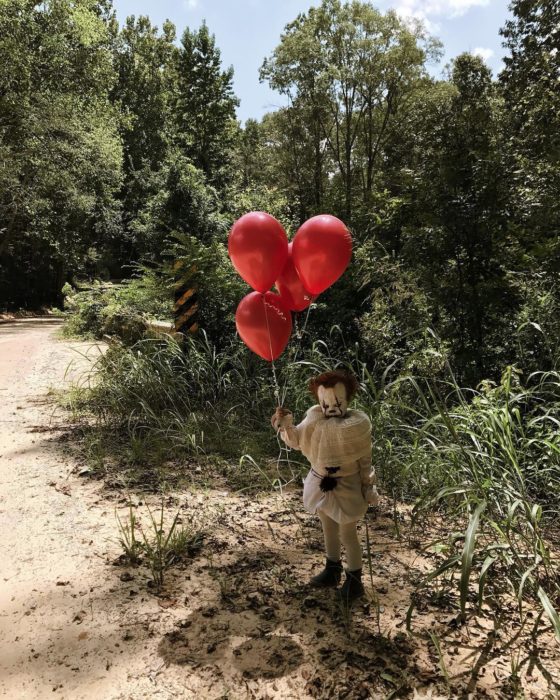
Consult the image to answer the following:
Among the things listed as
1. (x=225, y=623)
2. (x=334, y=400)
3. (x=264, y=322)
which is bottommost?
(x=225, y=623)

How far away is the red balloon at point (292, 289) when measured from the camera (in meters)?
3.02

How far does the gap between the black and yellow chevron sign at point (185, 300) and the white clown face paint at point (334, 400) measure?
4270mm

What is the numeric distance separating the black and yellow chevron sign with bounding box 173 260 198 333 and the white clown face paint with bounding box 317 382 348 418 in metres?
4.27

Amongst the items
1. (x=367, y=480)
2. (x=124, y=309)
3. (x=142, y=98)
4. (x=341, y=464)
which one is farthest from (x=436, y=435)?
(x=142, y=98)

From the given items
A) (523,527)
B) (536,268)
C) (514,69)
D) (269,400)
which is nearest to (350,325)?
(269,400)

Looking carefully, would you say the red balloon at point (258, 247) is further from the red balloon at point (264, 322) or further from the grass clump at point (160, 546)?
the grass clump at point (160, 546)

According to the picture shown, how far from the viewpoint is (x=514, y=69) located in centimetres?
1096

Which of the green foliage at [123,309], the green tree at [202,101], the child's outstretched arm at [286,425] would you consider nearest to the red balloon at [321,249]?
the child's outstretched arm at [286,425]

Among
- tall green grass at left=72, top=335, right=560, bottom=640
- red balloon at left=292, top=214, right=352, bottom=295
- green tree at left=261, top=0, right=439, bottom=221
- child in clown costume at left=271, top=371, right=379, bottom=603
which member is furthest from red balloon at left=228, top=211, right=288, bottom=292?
green tree at left=261, top=0, right=439, bottom=221

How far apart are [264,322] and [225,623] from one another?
1681 mm

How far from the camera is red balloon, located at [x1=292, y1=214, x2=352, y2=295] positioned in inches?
106

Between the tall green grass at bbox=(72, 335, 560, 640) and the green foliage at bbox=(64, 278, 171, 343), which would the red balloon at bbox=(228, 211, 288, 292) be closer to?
the tall green grass at bbox=(72, 335, 560, 640)

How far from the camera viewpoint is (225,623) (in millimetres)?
2139

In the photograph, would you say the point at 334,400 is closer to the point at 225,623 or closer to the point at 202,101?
the point at 225,623
